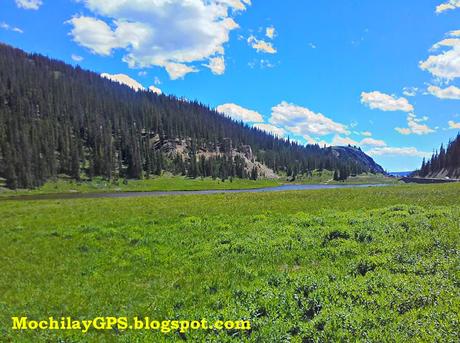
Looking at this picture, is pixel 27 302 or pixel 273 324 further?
pixel 27 302

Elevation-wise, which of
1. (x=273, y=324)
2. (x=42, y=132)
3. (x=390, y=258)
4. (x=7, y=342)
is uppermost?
(x=42, y=132)

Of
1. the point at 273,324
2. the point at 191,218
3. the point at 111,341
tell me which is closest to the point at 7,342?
the point at 111,341

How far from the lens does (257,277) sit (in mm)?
12445

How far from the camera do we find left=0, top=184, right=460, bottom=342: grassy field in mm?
7980

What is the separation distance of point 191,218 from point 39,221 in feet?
49.7

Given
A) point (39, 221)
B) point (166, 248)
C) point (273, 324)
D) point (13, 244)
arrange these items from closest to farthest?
1. point (273, 324)
2. point (166, 248)
3. point (13, 244)
4. point (39, 221)

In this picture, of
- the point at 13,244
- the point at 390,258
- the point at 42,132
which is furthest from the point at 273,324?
the point at 42,132

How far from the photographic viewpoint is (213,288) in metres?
12.0

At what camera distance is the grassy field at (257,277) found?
7.98 m

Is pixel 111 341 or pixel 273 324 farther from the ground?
pixel 273 324

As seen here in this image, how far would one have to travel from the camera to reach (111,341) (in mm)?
8820

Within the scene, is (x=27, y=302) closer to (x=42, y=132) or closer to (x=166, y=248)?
(x=166, y=248)

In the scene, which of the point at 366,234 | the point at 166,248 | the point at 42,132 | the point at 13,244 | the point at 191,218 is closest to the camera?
the point at 366,234

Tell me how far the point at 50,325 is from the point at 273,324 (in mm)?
7798
